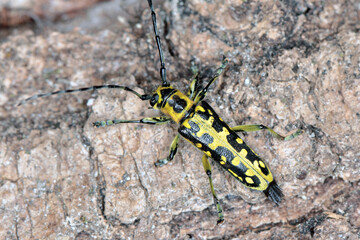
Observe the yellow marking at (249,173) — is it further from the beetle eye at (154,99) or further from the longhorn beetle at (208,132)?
the beetle eye at (154,99)

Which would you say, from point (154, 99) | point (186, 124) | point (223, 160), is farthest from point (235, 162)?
point (154, 99)

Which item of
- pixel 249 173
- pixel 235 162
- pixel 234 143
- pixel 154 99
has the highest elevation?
pixel 154 99

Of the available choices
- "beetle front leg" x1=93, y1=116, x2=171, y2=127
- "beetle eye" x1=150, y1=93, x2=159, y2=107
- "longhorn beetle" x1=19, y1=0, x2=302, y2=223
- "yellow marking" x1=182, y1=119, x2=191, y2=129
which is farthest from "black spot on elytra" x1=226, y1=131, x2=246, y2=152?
"beetle eye" x1=150, y1=93, x2=159, y2=107

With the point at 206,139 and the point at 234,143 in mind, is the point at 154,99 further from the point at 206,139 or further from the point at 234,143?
the point at 234,143

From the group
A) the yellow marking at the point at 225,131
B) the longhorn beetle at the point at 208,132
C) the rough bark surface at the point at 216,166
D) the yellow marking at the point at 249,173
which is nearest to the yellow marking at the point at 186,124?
the longhorn beetle at the point at 208,132

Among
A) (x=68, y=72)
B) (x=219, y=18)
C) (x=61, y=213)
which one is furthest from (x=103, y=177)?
(x=219, y=18)

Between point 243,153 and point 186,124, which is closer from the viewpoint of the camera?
point 243,153
